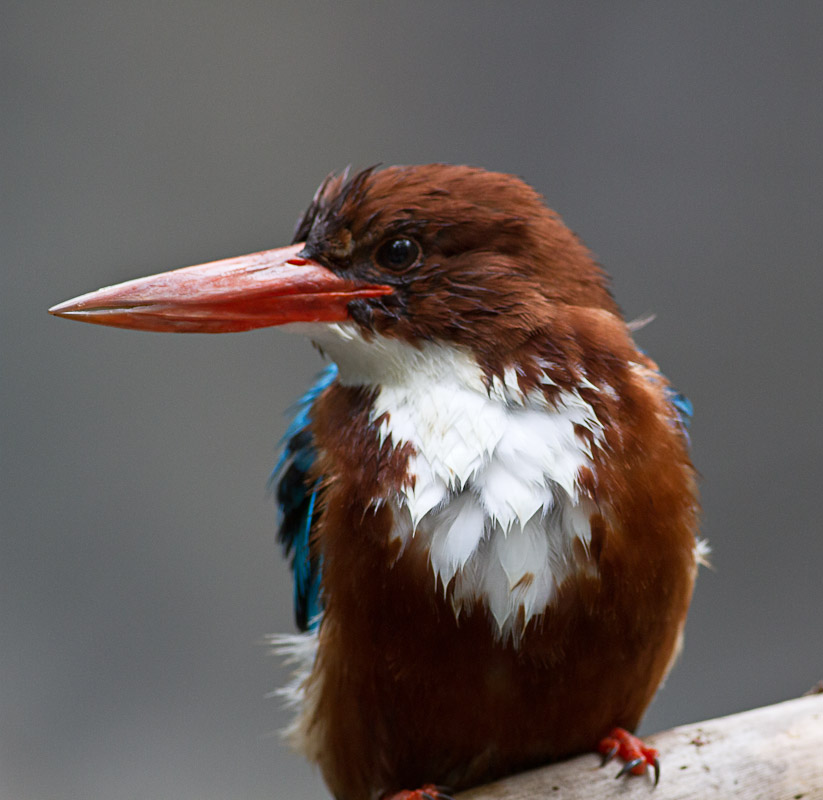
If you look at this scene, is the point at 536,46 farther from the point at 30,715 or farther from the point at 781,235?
the point at 30,715

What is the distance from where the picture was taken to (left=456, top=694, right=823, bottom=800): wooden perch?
1.34 meters

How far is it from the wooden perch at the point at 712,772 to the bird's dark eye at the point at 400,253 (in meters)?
0.70

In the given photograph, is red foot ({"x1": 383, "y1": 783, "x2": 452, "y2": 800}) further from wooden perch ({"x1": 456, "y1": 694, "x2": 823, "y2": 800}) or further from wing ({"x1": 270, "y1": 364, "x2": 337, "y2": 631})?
wing ({"x1": 270, "y1": 364, "x2": 337, "y2": 631})

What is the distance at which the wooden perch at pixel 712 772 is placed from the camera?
1338 millimetres

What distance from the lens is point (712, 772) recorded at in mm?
1359

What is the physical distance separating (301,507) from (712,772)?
0.67m

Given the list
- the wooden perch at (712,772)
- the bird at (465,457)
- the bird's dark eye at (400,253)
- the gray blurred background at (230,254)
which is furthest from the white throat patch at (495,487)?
the gray blurred background at (230,254)

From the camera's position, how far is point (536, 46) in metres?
2.85

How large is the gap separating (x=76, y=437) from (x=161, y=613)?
1.77 ft

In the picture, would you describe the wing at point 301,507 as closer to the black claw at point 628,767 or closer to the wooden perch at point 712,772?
the wooden perch at point 712,772

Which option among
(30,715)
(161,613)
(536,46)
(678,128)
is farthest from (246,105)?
(30,715)

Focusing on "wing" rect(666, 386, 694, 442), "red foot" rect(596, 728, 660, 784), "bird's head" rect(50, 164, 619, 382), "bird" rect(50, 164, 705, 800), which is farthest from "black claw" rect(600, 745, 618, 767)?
"bird's head" rect(50, 164, 619, 382)

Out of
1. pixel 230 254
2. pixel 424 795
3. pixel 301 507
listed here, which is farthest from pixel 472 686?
pixel 230 254

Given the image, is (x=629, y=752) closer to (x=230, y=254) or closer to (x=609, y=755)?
(x=609, y=755)
